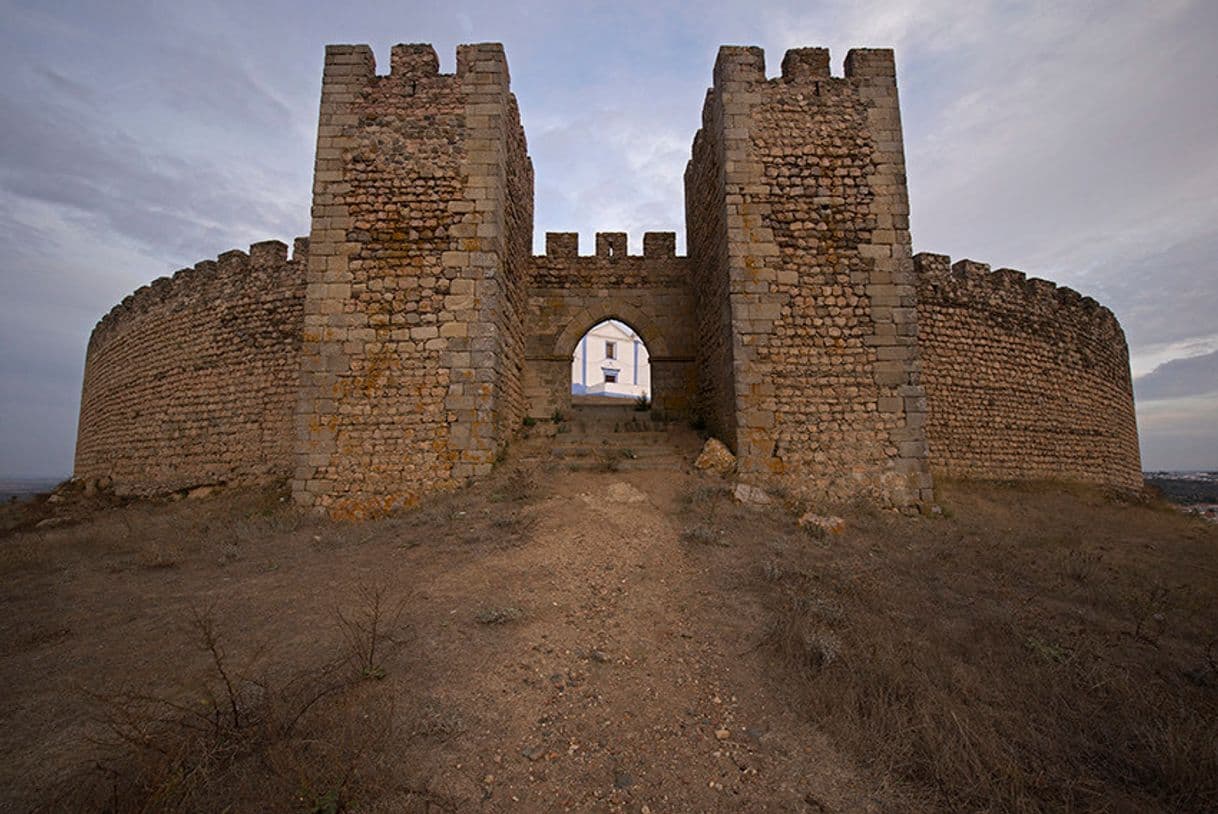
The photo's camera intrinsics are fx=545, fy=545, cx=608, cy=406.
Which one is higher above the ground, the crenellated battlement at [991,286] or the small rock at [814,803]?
the crenellated battlement at [991,286]

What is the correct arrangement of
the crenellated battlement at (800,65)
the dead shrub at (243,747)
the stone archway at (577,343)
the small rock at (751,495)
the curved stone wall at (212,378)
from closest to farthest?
the dead shrub at (243,747)
the small rock at (751,495)
the crenellated battlement at (800,65)
the stone archway at (577,343)
the curved stone wall at (212,378)

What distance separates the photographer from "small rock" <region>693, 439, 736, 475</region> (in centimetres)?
744

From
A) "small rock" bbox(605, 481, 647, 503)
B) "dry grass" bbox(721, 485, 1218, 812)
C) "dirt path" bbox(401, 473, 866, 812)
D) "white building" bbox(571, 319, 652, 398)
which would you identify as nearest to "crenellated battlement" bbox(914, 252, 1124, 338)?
"dry grass" bbox(721, 485, 1218, 812)

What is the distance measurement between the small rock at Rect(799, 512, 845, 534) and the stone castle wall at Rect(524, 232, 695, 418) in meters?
4.51

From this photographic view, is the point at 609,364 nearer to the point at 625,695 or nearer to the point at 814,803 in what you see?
the point at 625,695

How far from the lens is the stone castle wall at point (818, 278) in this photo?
7398 millimetres

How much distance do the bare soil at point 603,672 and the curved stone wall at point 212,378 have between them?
529 cm

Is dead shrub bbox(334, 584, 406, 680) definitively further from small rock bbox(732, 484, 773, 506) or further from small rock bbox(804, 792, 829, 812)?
small rock bbox(732, 484, 773, 506)

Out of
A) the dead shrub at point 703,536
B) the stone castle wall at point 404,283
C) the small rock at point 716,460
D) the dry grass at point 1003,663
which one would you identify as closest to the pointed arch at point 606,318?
the stone castle wall at point 404,283

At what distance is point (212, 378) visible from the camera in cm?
1180

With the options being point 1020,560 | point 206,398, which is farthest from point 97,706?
point 206,398

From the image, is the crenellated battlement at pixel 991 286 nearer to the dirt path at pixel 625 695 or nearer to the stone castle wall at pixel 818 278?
the stone castle wall at pixel 818 278

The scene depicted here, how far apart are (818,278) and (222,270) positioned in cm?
1249

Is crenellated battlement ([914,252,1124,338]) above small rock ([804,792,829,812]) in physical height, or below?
above
